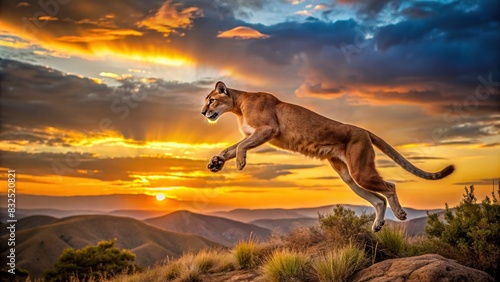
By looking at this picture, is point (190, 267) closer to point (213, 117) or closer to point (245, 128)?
point (213, 117)

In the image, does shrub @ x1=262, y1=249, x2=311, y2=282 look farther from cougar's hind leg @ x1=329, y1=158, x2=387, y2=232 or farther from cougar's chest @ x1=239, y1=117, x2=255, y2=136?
cougar's chest @ x1=239, y1=117, x2=255, y2=136

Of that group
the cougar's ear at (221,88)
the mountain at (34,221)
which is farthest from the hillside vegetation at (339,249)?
the mountain at (34,221)

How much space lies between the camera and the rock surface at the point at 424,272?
37.8ft

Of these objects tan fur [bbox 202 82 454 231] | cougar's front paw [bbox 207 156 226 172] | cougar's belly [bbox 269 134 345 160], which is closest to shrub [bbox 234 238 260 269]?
tan fur [bbox 202 82 454 231]

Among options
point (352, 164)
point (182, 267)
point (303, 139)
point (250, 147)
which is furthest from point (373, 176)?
point (182, 267)

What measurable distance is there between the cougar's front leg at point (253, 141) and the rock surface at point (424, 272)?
3.99 metres

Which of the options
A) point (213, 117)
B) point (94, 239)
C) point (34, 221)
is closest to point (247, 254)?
point (213, 117)

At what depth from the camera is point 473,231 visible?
1491cm

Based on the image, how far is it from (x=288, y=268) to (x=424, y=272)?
3669mm

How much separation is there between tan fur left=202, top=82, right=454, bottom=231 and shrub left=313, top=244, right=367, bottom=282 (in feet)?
4.20

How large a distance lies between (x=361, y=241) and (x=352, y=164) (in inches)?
128

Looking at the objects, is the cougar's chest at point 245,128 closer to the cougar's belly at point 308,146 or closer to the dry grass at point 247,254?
the cougar's belly at point 308,146

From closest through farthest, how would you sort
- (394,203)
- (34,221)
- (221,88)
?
(394,203) < (221,88) < (34,221)

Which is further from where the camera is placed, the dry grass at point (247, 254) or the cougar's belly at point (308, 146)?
the dry grass at point (247, 254)
